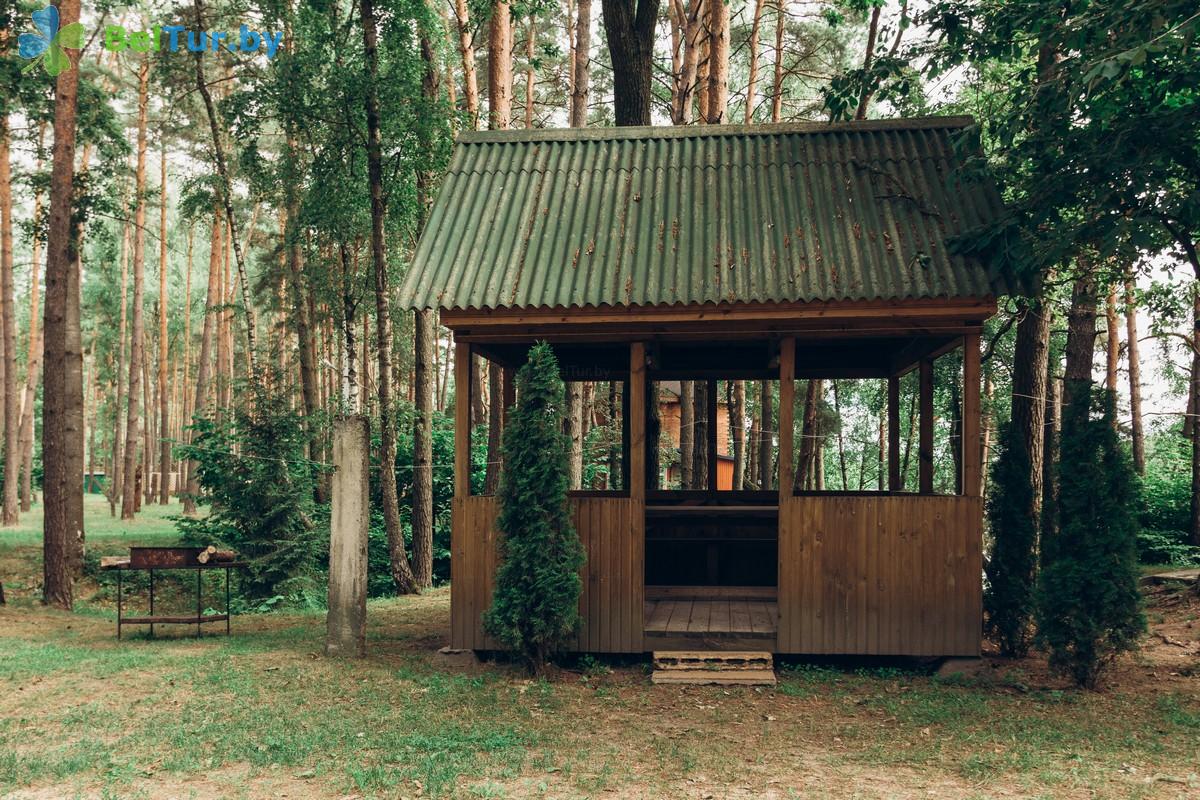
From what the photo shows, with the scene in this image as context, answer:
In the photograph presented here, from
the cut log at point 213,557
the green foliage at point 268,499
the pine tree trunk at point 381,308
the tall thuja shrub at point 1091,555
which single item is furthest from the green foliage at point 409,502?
the tall thuja shrub at point 1091,555

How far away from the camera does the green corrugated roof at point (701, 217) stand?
26.2 feet

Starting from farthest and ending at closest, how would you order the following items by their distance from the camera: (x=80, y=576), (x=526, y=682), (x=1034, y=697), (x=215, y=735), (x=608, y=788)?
(x=80, y=576), (x=526, y=682), (x=1034, y=697), (x=215, y=735), (x=608, y=788)

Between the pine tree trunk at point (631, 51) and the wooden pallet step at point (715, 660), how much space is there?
26.9 ft

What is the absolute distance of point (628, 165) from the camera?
976cm

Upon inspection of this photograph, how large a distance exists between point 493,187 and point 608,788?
6186 mm

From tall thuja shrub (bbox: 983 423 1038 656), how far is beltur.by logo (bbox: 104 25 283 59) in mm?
12682

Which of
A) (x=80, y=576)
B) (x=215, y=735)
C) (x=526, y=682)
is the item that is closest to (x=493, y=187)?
(x=526, y=682)

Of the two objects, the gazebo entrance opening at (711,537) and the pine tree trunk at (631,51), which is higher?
the pine tree trunk at (631,51)

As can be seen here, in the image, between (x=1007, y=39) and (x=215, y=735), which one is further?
(x=1007, y=39)

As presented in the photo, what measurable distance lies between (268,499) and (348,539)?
593 cm

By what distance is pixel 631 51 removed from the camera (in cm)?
1367

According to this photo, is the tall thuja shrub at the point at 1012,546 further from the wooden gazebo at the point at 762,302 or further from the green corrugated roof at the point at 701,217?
the green corrugated roof at the point at 701,217

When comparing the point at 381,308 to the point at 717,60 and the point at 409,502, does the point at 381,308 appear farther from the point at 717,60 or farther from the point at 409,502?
the point at 717,60

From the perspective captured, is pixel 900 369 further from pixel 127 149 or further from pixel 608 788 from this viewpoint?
pixel 127 149
